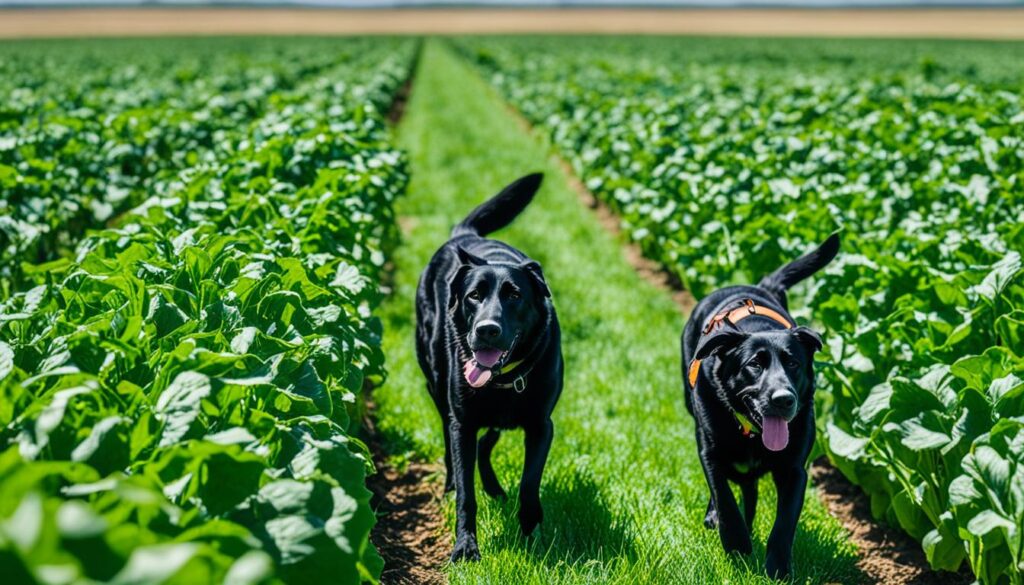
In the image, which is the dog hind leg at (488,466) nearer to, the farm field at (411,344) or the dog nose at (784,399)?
the farm field at (411,344)

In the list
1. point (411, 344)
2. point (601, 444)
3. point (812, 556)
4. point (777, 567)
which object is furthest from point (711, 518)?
point (411, 344)

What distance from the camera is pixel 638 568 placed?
3631 mm

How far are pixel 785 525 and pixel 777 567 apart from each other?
0.18 metres

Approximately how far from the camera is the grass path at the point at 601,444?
12.2ft

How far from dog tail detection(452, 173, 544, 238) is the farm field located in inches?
24.5

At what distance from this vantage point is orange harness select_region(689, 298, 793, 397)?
4.16 meters

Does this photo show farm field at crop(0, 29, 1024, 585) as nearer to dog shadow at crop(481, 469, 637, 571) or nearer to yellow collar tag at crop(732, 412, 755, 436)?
dog shadow at crop(481, 469, 637, 571)

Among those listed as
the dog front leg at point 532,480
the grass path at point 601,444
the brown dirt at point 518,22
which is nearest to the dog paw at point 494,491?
the grass path at point 601,444

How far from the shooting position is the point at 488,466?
178 inches

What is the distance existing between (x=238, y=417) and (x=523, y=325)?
165cm

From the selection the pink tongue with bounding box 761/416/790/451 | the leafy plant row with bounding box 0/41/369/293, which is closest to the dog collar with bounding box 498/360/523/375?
the pink tongue with bounding box 761/416/790/451

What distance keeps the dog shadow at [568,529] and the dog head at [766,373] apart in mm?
812

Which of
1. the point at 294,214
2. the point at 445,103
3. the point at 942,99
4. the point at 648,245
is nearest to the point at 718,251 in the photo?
the point at 648,245

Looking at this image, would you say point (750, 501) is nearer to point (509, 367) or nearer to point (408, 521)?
point (509, 367)
